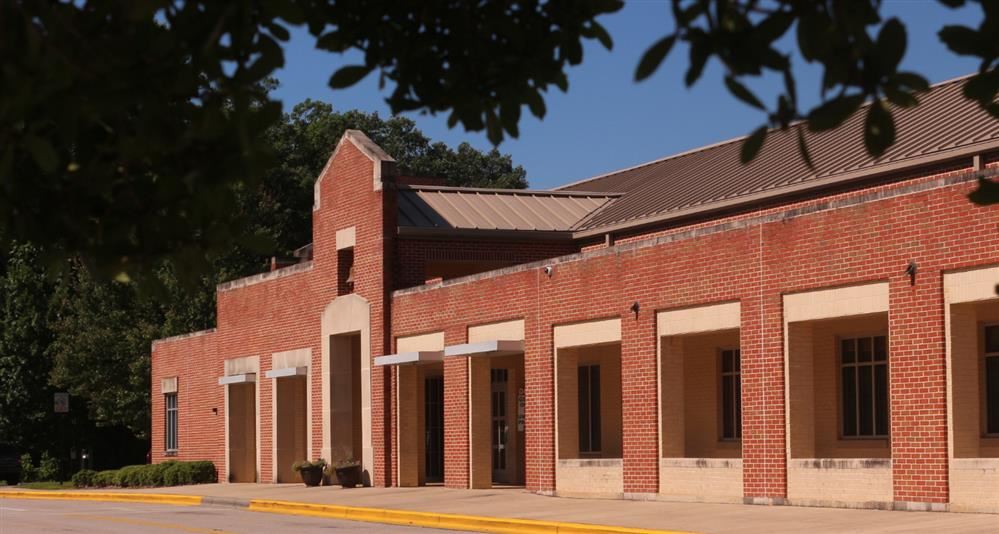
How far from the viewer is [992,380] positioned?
2467 cm

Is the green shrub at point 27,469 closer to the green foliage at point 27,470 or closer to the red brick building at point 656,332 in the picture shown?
the green foliage at point 27,470

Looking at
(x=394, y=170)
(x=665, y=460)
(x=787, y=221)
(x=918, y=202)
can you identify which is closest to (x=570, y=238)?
(x=394, y=170)

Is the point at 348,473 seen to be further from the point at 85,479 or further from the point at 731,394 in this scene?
the point at 85,479

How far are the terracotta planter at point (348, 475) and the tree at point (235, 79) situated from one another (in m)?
31.7

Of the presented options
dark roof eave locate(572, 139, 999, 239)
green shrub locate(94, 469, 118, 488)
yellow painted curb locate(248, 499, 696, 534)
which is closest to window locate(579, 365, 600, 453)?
dark roof eave locate(572, 139, 999, 239)

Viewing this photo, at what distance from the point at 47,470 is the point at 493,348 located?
32.3 meters

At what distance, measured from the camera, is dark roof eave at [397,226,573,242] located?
120ft

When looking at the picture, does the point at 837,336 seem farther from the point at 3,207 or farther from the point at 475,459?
the point at 3,207

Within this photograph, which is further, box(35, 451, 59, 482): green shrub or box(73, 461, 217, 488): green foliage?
box(35, 451, 59, 482): green shrub

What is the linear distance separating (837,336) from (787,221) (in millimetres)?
3471

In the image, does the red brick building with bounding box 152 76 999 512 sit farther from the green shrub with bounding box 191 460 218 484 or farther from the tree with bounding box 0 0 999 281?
the tree with bounding box 0 0 999 281

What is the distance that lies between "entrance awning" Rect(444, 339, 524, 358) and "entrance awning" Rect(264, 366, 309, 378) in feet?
29.2

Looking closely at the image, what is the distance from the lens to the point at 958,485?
22.4m

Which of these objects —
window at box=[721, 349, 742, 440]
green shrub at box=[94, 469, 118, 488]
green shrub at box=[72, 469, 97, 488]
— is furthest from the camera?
green shrub at box=[72, 469, 97, 488]
